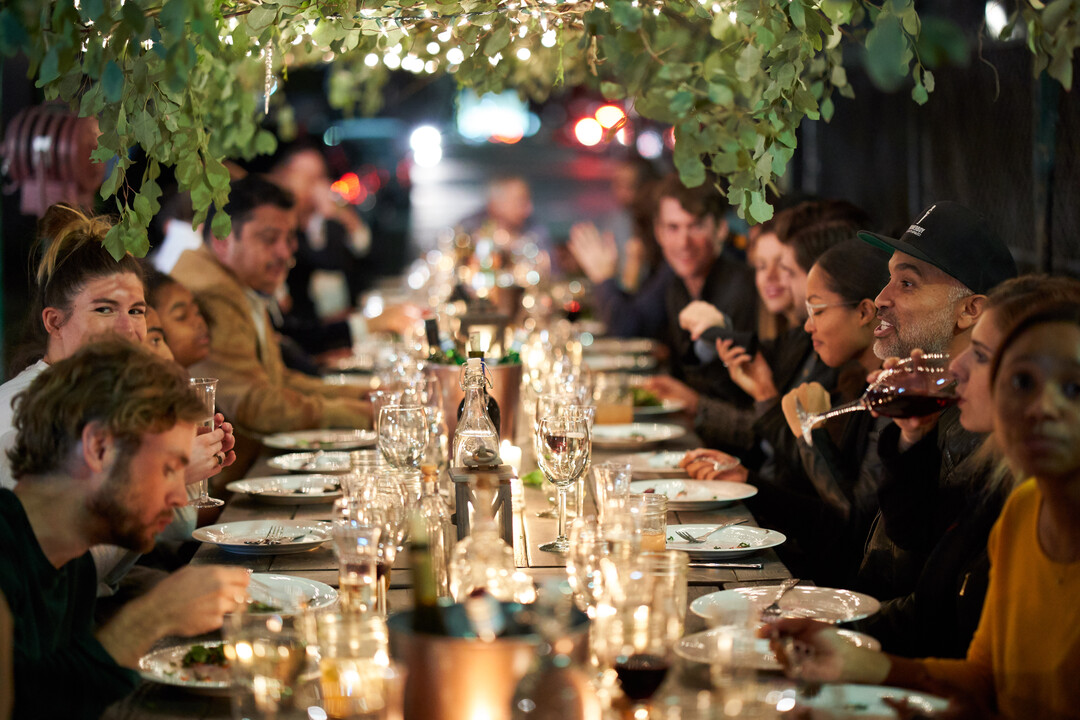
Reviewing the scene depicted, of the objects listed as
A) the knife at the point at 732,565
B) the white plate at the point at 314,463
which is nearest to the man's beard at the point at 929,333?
the knife at the point at 732,565

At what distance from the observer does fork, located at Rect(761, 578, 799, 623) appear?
5.78 feet

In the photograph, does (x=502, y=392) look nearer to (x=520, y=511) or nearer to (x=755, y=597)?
(x=520, y=511)

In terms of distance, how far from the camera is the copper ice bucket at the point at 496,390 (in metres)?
3.11

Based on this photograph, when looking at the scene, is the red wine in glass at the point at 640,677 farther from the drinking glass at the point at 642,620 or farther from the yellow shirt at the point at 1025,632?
the yellow shirt at the point at 1025,632

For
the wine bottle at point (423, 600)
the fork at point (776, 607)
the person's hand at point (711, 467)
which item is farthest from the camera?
the person's hand at point (711, 467)

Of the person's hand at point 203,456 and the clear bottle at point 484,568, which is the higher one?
the person's hand at point 203,456

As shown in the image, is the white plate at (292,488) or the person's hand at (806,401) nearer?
the white plate at (292,488)

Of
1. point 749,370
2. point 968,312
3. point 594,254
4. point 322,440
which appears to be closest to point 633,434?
point 749,370

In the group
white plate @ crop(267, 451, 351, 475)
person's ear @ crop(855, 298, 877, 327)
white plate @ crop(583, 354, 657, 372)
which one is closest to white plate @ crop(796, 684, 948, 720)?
person's ear @ crop(855, 298, 877, 327)

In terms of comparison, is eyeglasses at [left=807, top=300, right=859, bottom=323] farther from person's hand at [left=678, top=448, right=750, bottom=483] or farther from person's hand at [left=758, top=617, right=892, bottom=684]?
person's hand at [left=758, top=617, right=892, bottom=684]

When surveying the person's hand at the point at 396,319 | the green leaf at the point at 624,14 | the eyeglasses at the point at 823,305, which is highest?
the green leaf at the point at 624,14

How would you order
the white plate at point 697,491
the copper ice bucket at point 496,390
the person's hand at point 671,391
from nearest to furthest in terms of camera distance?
the white plate at point 697,491
the copper ice bucket at point 496,390
the person's hand at point 671,391

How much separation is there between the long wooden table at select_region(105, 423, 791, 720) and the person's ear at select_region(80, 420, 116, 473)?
1.01ft

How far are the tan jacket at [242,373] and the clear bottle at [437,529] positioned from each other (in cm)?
198
